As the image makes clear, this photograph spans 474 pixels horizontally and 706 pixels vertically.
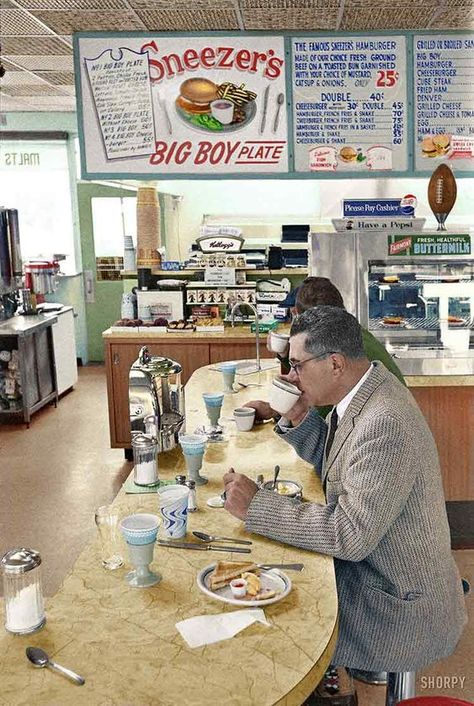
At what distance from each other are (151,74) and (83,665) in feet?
13.8

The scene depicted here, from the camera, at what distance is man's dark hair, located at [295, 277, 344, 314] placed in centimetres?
354

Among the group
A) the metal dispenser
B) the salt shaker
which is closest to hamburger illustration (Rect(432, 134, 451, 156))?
the metal dispenser

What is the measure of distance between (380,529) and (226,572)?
42 cm

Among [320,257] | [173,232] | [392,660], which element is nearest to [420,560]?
[392,660]

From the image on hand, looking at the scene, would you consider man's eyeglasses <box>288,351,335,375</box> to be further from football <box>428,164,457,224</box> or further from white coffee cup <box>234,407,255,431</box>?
football <box>428,164,457,224</box>

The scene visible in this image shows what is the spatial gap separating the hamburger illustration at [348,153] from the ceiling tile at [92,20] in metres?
1.52

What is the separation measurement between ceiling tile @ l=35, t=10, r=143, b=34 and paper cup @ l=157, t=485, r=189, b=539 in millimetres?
3459

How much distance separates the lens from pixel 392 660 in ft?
6.97

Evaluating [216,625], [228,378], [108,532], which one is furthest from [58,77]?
[216,625]

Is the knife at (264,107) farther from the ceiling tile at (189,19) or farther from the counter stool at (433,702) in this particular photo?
the counter stool at (433,702)

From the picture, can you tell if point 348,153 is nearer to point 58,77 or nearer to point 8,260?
point 58,77

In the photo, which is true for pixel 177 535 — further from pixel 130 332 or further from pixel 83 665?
pixel 130 332

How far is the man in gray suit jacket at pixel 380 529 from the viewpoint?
2.03m

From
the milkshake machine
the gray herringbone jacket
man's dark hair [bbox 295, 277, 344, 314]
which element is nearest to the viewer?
the gray herringbone jacket
